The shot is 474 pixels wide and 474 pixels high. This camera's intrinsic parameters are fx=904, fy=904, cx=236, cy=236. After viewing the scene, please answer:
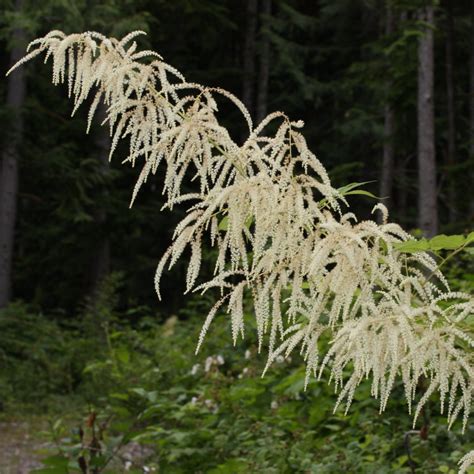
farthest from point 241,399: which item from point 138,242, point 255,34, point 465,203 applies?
point 255,34

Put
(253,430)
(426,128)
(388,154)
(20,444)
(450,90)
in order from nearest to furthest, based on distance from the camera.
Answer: (253,430)
(20,444)
(426,128)
(450,90)
(388,154)

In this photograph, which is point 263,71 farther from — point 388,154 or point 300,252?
point 300,252

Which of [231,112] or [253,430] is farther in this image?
[231,112]

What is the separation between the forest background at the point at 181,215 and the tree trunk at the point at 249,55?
9cm

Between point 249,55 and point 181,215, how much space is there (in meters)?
5.59

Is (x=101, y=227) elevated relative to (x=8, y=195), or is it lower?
lower

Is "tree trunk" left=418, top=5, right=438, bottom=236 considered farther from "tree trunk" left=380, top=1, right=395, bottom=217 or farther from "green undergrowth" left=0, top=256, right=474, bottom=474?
"green undergrowth" left=0, top=256, right=474, bottom=474

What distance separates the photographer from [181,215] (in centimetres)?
2309

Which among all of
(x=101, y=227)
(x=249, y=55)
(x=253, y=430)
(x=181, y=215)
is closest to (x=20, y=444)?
(x=253, y=430)

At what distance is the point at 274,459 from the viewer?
212 inches

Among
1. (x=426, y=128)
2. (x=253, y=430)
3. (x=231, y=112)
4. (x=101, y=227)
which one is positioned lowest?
(x=253, y=430)

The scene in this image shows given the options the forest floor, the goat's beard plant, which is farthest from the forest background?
the goat's beard plant

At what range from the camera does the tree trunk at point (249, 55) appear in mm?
25391

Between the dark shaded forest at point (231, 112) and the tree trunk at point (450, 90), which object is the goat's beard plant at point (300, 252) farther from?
the tree trunk at point (450, 90)
